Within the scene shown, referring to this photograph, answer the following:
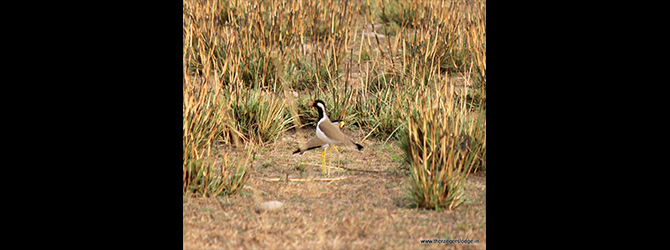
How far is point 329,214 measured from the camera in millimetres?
3535

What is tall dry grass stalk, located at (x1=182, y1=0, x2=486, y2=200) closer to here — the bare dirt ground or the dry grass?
the dry grass

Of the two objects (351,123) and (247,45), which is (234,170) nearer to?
(351,123)

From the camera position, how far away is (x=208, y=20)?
660 centimetres

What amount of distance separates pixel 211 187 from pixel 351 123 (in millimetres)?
1648

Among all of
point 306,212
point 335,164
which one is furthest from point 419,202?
point 335,164

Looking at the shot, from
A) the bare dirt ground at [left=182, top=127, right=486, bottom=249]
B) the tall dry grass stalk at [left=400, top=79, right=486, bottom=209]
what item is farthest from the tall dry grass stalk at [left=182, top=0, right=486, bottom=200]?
the bare dirt ground at [left=182, top=127, right=486, bottom=249]

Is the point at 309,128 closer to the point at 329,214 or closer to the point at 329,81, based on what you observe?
the point at 329,81

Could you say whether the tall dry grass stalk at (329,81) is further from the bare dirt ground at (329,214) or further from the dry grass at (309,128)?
the bare dirt ground at (329,214)

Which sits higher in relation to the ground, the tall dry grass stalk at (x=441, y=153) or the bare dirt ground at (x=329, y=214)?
the tall dry grass stalk at (x=441, y=153)

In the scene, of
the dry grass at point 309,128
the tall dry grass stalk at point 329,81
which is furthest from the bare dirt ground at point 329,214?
the tall dry grass stalk at point 329,81

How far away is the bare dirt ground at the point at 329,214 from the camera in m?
3.16

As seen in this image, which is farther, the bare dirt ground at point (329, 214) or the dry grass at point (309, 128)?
the dry grass at point (309, 128)

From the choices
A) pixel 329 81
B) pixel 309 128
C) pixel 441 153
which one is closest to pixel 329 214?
pixel 441 153

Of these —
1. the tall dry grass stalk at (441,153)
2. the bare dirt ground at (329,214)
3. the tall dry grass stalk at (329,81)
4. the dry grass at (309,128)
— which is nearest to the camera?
the bare dirt ground at (329,214)
